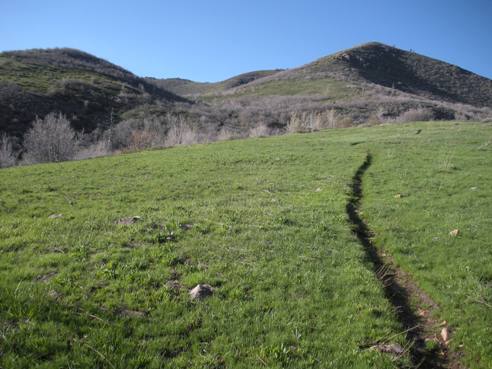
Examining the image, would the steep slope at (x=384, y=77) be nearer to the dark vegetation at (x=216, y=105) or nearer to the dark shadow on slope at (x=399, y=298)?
the dark vegetation at (x=216, y=105)

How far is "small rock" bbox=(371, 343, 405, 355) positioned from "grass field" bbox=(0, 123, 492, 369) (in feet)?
0.43

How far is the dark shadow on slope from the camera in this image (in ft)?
20.5

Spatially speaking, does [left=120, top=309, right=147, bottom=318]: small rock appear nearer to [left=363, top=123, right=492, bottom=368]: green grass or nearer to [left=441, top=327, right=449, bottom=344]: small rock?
[left=441, top=327, right=449, bottom=344]: small rock

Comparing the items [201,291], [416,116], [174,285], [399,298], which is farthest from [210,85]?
[201,291]

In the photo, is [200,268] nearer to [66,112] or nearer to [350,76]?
[66,112]

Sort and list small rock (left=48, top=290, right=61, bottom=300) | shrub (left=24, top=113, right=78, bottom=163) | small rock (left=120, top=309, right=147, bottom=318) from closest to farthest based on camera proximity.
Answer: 1. small rock (left=120, top=309, right=147, bottom=318)
2. small rock (left=48, top=290, right=61, bottom=300)
3. shrub (left=24, top=113, right=78, bottom=163)

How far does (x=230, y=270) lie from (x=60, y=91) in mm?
59298

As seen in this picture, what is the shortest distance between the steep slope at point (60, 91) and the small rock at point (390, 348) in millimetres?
48100

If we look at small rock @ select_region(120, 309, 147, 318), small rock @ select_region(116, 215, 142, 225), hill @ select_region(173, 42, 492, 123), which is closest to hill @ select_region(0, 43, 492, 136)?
hill @ select_region(173, 42, 492, 123)

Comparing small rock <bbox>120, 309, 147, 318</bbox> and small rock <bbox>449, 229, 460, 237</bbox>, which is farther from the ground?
small rock <bbox>449, 229, 460, 237</bbox>

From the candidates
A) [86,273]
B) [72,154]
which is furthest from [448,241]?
[72,154]

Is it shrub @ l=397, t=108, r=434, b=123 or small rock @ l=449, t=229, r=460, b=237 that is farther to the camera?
shrub @ l=397, t=108, r=434, b=123

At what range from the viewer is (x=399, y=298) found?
8133 millimetres

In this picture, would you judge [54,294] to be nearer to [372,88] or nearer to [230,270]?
[230,270]
